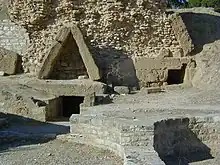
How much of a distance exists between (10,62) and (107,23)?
424 cm

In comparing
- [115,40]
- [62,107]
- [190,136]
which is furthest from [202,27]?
[190,136]

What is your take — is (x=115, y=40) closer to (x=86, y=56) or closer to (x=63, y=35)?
(x=86, y=56)

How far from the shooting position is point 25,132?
34.0 feet

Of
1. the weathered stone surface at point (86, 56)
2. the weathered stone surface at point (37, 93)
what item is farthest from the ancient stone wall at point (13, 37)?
the weathered stone surface at point (86, 56)

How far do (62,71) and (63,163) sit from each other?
8.43 m

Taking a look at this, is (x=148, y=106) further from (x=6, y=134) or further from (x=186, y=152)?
(x=6, y=134)

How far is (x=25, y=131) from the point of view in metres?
10.6

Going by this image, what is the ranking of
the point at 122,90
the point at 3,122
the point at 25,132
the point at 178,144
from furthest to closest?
1. the point at 122,90
2. the point at 3,122
3. the point at 25,132
4. the point at 178,144

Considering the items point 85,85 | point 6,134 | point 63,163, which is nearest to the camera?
point 63,163

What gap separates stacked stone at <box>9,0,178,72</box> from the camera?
15445 millimetres

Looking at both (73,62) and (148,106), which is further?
(73,62)

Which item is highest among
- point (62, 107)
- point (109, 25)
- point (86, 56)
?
point (109, 25)

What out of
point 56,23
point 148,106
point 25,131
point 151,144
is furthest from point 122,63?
point 151,144

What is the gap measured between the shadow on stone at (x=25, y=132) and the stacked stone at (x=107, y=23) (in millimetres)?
3846
